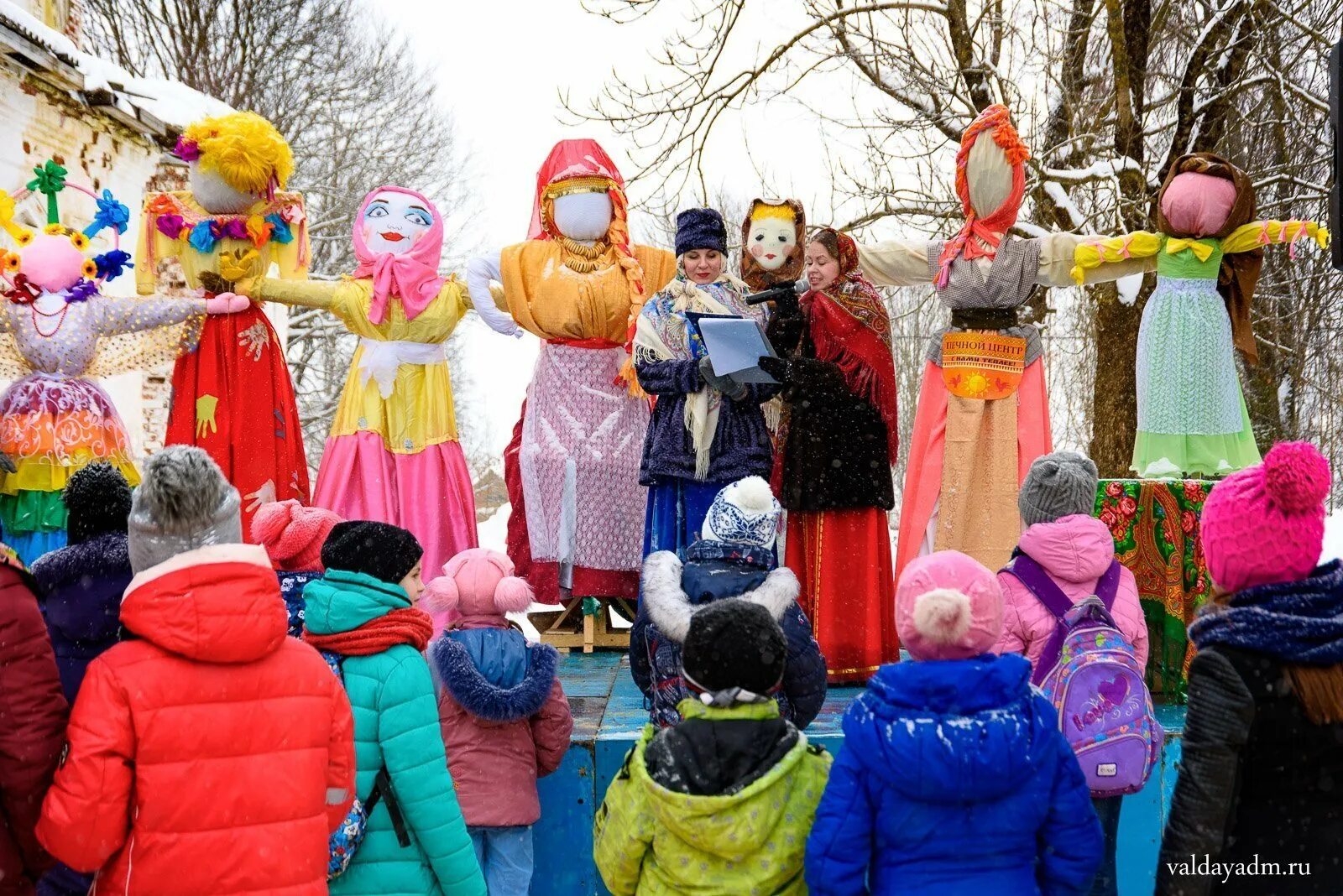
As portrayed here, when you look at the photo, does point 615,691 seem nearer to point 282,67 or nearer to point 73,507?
point 73,507

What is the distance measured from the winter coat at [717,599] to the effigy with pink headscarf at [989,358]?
6.84ft

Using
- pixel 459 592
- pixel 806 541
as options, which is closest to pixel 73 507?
pixel 459 592

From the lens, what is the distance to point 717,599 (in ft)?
11.1

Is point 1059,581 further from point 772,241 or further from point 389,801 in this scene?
point 772,241

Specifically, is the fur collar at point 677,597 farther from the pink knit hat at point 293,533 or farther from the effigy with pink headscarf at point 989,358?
the effigy with pink headscarf at point 989,358

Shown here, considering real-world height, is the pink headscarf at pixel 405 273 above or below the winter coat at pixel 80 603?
above

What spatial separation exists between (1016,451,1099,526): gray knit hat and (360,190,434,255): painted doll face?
3327 mm

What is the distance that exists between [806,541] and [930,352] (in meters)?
1.05

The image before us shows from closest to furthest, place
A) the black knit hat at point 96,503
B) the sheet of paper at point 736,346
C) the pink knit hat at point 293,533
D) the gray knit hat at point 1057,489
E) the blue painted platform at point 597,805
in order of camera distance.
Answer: the black knit hat at point 96,503 → the gray knit hat at point 1057,489 → the pink knit hat at point 293,533 → the blue painted platform at point 597,805 → the sheet of paper at point 736,346

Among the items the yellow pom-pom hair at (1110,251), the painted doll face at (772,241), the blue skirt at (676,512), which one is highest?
the painted doll face at (772,241)

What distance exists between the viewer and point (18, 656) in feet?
7.82

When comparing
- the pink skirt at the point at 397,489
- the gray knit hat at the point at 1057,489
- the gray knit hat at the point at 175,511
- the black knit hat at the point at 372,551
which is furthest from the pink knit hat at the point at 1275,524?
the pink skirt at the point at 397,489

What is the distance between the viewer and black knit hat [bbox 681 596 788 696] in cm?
258

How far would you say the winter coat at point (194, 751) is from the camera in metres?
2.32
